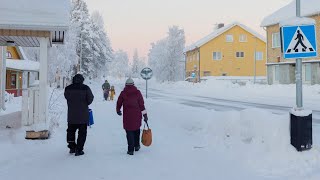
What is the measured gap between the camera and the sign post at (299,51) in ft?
23.0

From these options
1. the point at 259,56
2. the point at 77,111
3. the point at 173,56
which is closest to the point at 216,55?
the point at 259,56

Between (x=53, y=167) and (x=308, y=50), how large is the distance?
5257 mm

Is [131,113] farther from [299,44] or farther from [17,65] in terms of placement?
[17,65]

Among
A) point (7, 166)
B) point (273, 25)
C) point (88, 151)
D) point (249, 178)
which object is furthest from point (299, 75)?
point (273, 25)

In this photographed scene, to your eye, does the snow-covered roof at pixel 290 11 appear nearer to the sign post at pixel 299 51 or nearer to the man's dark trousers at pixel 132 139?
the sign post at pixel 299 51

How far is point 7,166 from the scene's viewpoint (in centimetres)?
722

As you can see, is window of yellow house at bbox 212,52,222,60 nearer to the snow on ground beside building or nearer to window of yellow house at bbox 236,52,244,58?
window of yellow house at bbox 236,52,244,58

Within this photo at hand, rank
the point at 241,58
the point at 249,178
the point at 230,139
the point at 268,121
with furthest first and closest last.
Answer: the point at 241,58 < the point at 230,139 < the point at 268,121 < the point at 249,178

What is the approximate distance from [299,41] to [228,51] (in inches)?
2134

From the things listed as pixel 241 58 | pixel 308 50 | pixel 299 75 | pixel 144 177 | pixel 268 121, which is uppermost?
pixel 241 58

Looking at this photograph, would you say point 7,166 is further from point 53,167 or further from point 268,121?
point 268,121

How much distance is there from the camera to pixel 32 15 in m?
10.0

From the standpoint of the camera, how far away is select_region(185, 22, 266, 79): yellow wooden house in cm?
5997

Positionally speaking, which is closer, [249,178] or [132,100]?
[249,178]
